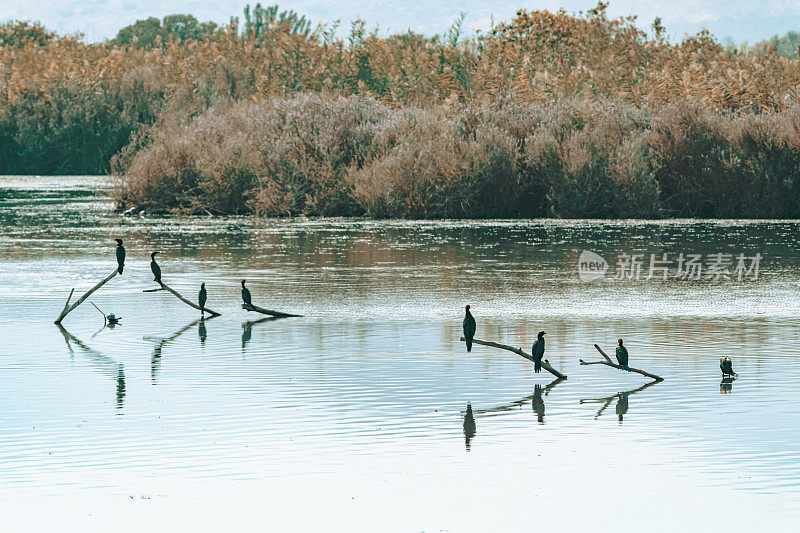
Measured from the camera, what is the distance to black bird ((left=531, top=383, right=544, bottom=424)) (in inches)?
420

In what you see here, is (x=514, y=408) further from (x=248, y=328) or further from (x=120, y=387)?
(x=248, y=328)

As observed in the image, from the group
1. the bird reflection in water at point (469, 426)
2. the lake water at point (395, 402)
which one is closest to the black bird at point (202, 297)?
the lake water at point (395, 402)

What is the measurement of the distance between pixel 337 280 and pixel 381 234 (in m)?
8.33

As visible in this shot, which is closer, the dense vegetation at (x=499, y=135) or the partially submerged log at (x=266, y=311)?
the partially submerged log at (x=266, y=311)

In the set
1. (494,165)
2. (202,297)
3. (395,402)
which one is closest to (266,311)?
(202,297)

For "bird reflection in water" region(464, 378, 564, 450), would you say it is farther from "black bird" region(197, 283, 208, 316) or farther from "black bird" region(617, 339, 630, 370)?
"black bird" region(197, 283, 208, 316)

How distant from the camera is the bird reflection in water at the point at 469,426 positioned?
32.3 ft

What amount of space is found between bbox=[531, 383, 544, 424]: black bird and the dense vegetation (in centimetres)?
2072

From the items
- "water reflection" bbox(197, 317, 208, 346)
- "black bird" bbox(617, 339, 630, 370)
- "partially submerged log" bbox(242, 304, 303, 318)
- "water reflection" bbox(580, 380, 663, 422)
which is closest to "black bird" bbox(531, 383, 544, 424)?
"water reflection" bbox(580, 380, 663, 422)

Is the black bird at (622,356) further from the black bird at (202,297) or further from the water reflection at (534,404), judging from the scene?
the black bird at (202,297)

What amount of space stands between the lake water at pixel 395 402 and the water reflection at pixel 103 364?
0.03m

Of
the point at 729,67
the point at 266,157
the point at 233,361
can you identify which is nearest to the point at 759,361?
the point at 233,361

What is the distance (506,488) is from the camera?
8.55 m

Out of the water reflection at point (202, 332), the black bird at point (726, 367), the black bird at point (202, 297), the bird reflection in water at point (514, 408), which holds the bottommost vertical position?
the bird reflection in water at point (514, 408)
